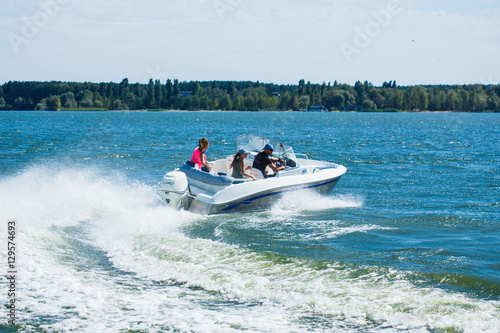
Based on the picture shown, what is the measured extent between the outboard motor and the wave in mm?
655

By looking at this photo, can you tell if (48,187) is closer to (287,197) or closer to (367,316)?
(287,197)

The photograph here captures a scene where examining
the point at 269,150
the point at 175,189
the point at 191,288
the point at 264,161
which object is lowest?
the point at 191,288

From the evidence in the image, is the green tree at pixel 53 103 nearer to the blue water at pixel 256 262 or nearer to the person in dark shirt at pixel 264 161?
the blue water at pixel 256 262

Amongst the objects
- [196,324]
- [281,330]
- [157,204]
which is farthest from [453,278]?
[157,204]

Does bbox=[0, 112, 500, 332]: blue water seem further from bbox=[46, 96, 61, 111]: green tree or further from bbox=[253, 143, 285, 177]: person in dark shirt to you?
bbox=[46, 96, 61, 111]: green tree

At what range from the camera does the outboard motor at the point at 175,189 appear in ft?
37.5

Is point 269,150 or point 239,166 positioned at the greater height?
point 269,150

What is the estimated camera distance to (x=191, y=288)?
288 inches

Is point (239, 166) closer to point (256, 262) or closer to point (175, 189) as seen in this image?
point (175, 189)

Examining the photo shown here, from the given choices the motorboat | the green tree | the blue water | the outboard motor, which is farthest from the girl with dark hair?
the green tree

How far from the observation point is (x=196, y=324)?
605 centimetres

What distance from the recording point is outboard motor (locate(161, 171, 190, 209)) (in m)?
11.4

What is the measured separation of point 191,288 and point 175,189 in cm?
435

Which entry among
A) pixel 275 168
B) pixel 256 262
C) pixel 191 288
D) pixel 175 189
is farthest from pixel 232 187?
pixel 191 288
